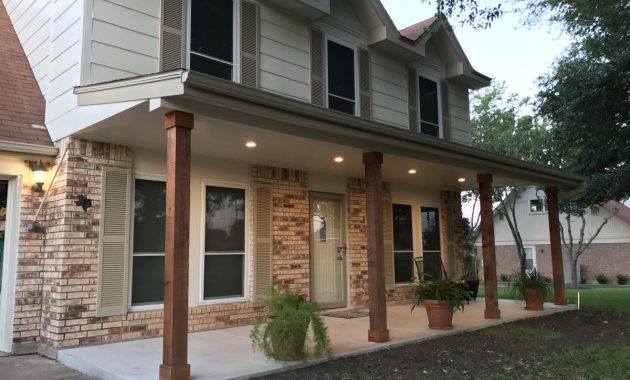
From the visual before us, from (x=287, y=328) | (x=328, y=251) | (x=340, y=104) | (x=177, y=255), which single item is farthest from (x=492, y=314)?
(x=177, y=255)

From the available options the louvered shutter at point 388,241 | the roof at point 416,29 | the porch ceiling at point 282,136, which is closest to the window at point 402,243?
the louvered shutter at point 388,241

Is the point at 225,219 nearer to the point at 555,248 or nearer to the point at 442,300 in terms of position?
the point at 442,300

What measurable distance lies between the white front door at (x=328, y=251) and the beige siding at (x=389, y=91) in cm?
181

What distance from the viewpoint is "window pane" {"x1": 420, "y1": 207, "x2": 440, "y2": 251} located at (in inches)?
431

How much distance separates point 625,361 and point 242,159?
531cm

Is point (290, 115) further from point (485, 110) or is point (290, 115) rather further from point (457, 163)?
point (485, 110)

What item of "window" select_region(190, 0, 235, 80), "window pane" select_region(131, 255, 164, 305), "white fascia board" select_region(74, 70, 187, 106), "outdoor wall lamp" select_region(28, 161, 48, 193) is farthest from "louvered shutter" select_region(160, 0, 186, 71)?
"window pane" select_region(131, 255, 164, 305)

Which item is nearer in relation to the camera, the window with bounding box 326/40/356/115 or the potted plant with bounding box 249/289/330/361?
the potted plant with bounding box 249/289/330/361

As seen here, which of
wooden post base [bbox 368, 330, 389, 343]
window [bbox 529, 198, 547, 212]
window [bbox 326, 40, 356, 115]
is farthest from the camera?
window [bbox 529, 198, 547, 212]

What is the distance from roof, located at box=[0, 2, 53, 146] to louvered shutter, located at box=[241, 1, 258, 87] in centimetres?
271

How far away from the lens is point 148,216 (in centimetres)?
659

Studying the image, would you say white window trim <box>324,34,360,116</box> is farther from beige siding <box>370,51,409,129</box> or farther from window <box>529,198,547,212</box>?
window <box>529,198,547,212</box>

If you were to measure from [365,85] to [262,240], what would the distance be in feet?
11.4

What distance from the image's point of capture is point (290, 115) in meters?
5.13
